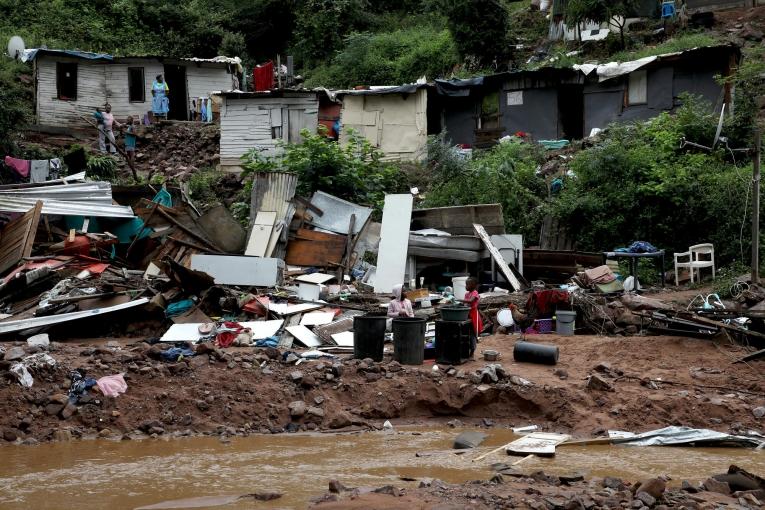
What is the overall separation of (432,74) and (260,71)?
6.40m

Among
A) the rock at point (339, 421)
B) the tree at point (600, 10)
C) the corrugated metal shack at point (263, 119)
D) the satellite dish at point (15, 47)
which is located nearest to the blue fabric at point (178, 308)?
the rock at point (339, 421)

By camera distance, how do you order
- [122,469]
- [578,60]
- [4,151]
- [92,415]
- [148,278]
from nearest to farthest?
[122,469], [92,415], [148,278], [4,151], [578,60]

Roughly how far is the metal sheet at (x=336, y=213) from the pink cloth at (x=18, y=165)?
7787 mm

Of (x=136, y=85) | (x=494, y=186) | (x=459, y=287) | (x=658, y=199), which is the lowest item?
(x=459, y=287)

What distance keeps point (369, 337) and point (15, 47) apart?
2377cm

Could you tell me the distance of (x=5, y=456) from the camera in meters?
9.45

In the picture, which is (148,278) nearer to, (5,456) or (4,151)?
(5,456)

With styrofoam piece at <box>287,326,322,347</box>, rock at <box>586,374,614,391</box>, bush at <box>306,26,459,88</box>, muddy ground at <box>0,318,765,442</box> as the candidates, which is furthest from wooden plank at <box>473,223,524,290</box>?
bush at <box>306,26,459,88</box>

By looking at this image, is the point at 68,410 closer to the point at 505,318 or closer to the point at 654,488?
the point at 654,488

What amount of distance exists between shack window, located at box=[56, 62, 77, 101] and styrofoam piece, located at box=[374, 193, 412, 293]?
16851 millimetres

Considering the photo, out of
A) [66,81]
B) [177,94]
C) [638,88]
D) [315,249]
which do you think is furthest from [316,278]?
[177,94]

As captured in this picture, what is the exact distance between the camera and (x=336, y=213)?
18234 mm

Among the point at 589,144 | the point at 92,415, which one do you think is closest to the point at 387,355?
the point at 92,415

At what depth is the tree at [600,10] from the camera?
3000 centimetres
